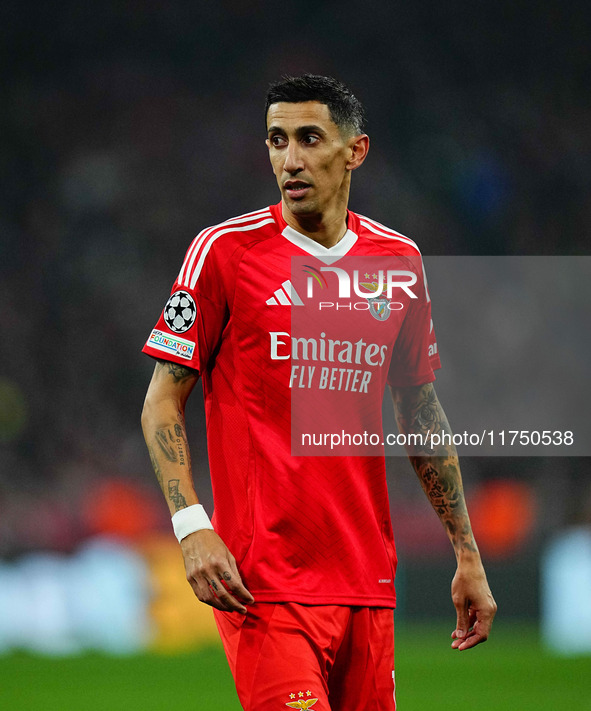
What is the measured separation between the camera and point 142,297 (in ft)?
55.5

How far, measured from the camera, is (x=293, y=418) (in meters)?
2.85

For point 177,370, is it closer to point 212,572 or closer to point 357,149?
point 212,572

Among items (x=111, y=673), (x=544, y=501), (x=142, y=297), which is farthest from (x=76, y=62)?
(x=111, y=673)

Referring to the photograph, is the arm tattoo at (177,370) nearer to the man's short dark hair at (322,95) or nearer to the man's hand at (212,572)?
the man's hand at (212,572)

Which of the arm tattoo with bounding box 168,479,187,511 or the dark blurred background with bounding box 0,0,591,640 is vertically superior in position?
the dark blurred background with bounding box 0,0,591,640

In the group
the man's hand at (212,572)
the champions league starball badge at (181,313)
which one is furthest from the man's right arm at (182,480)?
the champions league starball badge at (181,313)

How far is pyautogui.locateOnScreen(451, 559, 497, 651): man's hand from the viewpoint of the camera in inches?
122

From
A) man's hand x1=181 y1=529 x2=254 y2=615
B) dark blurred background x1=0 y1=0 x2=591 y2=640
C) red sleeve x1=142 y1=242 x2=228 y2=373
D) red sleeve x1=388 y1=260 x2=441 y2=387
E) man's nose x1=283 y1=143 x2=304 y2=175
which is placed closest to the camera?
man's hand x1=181 y1=529 x2=254 y2=615

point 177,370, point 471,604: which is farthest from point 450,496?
point 177,370

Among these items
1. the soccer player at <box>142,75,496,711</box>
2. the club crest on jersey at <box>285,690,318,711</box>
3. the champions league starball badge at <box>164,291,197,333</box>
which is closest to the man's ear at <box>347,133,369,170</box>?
the soccer player at <box>142,75,496,711</box>

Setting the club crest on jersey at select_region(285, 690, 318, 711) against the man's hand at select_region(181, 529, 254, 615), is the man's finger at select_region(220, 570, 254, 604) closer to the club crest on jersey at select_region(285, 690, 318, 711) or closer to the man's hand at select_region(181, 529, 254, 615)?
the man's hand at select_region(181, 529, 254, 615)

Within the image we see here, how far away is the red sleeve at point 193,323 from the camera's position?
2.81m

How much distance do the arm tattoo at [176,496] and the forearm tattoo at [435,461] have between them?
892 mm

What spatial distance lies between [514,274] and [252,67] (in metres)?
6.10
